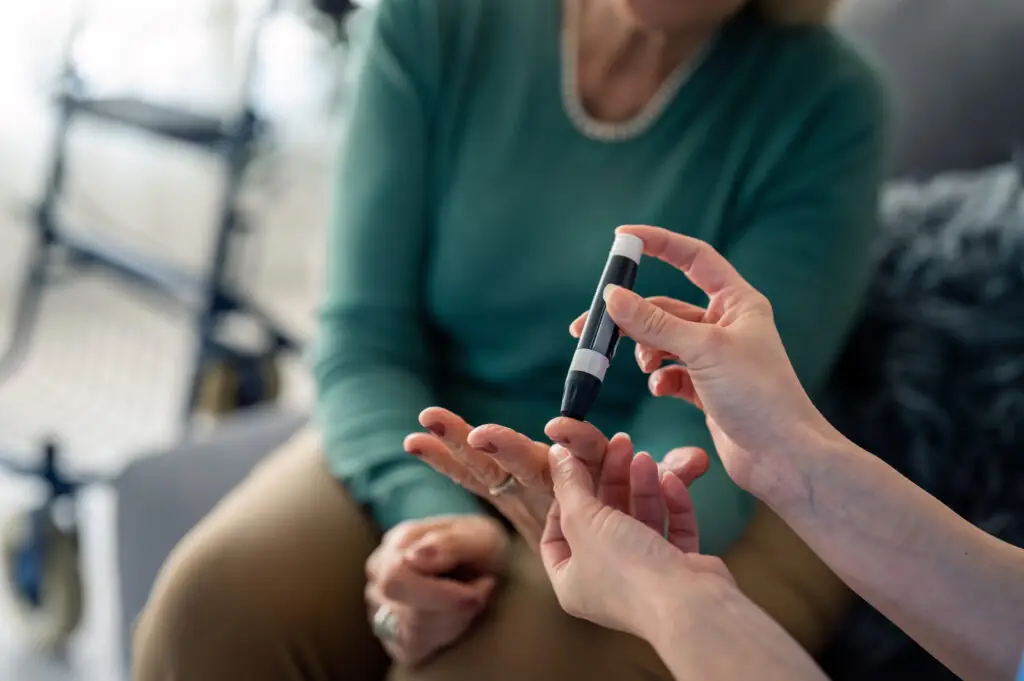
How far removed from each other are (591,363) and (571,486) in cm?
7

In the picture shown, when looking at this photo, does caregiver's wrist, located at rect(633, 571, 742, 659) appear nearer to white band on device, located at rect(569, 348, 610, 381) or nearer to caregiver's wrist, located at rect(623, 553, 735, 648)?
caregiver's wrist, located at rect(623, 553, 735, 648)

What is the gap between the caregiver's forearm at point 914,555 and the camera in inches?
16.3

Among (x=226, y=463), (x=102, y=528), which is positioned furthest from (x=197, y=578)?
(x=102, y=528)

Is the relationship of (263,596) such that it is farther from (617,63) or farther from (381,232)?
(617,63)

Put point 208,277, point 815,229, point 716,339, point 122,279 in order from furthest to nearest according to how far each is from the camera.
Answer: point 122,279, point 208,277, point 815,229, point 716,339

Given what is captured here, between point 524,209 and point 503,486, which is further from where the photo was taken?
point 524,209

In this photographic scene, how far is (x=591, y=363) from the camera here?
0.45 m

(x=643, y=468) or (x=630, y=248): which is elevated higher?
(x=630, y=248)

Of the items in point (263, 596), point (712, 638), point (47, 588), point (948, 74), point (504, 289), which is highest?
point (948, 74)

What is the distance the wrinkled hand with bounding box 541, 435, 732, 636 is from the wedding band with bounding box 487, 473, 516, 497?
3cm

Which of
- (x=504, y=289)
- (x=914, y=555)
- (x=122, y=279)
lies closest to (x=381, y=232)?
(x=504, y=289)

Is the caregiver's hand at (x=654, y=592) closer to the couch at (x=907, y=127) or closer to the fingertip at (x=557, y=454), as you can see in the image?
the fingertip at (x=557, y=454)

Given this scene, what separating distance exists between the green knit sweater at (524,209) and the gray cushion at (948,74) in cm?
20

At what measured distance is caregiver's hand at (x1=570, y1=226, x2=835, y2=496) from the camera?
0.42 meters
